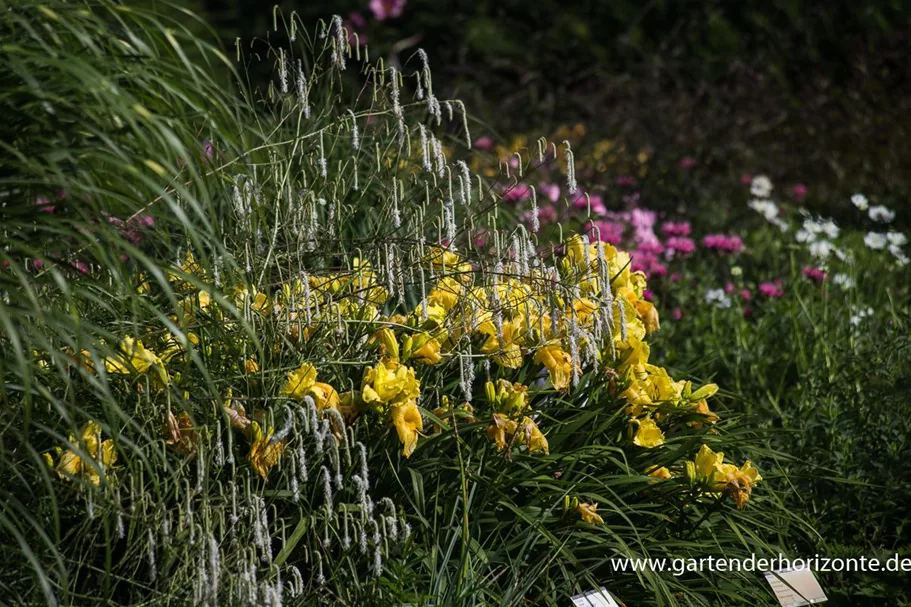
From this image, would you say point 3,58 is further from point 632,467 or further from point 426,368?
point 632,467

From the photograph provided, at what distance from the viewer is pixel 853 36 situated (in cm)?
825

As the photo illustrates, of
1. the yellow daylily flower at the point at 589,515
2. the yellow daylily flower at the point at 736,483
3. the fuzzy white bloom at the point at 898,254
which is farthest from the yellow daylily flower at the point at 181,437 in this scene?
the fuzzy white bloom at the point at 898,254

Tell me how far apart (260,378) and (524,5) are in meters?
7.59

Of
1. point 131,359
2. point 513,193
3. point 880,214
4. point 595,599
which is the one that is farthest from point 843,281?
point 131,359

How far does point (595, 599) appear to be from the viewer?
236 cm

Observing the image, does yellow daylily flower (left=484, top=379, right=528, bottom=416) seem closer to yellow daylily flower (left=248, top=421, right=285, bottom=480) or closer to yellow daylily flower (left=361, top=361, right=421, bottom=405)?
yellow daylily flower (left=361, top=361, right=421, bottom=405)

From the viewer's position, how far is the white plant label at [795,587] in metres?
2.55

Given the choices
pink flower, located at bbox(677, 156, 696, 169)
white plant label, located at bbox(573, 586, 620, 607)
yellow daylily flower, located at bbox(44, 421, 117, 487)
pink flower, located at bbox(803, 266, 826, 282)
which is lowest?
pink flower, located at bbox(677, 156, 696, 169)

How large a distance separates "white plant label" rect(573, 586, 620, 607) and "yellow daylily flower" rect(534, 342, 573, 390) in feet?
1.46

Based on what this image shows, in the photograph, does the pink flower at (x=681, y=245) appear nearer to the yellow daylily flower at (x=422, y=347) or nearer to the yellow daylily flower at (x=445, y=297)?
the yellow daylily flower at (x=445, y=297)

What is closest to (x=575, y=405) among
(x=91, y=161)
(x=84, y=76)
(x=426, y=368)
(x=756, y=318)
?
(x=426, y=368)

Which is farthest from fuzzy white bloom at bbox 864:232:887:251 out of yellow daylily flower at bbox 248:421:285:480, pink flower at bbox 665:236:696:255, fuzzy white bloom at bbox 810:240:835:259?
yellow daylily flower at bbox 248:421:285:480

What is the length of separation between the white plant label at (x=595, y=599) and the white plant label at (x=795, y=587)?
16.5 inches

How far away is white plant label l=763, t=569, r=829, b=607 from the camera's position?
2.55 metres
